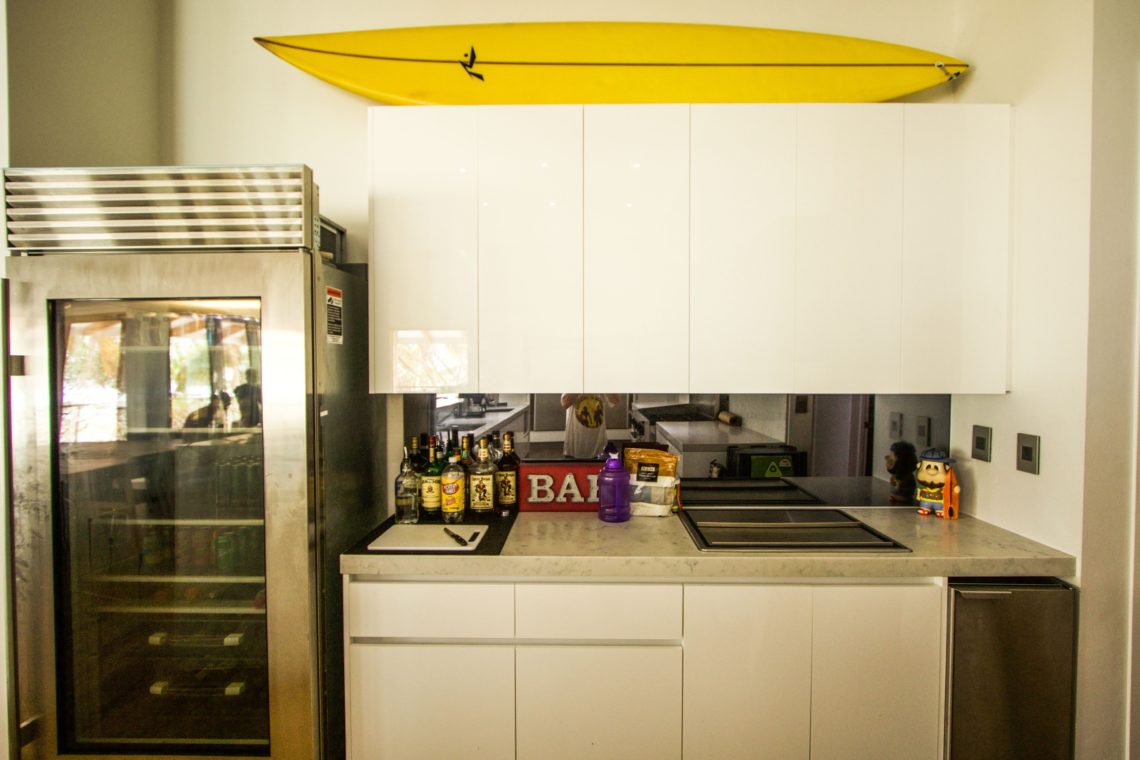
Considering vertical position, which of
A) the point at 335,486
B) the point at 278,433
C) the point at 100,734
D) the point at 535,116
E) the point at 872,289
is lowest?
the point at 100,734

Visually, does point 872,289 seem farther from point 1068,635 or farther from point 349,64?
point 349,64

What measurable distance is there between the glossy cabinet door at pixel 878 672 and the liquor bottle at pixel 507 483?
1074mm

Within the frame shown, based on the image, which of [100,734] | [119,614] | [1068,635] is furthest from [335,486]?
[1068,635]

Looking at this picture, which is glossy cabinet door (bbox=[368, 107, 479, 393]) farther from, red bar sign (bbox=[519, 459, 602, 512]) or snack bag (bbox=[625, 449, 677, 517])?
snack bag (bbox=[625, 449, 677, 517])

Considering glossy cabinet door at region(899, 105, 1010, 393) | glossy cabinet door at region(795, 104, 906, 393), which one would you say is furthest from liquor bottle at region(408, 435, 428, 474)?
glossy cabinet door at region(899, 105, 1010, 393)

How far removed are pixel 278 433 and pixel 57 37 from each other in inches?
66.8

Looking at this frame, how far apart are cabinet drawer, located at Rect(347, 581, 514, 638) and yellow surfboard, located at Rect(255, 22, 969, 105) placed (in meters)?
1.74

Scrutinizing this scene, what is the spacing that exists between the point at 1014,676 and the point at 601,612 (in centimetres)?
125

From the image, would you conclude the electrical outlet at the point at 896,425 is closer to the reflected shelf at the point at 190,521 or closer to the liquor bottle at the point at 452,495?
the liquor bottle at the point at 452,495

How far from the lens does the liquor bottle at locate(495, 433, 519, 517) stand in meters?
1.90

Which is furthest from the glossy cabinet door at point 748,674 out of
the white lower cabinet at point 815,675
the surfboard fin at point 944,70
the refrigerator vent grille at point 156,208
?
the surfboard fin at point 944,70

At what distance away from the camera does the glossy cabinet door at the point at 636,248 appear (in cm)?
170

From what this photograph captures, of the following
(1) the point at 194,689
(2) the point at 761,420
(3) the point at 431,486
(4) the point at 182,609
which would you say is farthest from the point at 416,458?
(2) the point at 761,420

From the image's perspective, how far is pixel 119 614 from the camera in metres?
1.54
